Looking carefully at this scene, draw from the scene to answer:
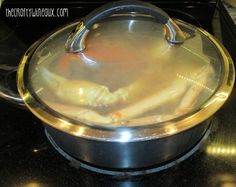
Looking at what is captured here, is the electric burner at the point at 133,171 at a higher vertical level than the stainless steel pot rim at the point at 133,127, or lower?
lower

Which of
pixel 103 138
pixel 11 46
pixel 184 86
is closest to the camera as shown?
pixel 103 138

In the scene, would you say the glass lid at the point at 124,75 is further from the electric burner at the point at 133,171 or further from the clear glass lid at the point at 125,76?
the electric burner at the point at 133,171

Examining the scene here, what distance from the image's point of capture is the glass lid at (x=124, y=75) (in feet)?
2.05

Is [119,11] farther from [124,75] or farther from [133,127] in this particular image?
[133,127]

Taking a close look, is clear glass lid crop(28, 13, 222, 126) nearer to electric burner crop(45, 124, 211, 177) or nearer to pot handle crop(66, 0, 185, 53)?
pot handle crop(66, 0, 185, 53)

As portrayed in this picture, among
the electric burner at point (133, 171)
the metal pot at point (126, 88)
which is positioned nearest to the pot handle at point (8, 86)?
the metal pot at point (126, 88)

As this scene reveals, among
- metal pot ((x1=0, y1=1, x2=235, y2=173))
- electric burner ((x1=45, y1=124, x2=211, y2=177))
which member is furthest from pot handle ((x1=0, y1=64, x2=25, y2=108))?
electric burner ((x1=45, y1=124, x2=211, y2=177))

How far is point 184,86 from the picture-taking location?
2.18 feet

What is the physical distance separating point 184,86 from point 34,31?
2.03 feet

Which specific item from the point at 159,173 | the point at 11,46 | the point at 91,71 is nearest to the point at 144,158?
the point at 159,173

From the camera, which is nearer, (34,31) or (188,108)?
(188,108)

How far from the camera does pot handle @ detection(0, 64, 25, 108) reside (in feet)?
2.22

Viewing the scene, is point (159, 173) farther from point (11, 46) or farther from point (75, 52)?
point (11, 46)

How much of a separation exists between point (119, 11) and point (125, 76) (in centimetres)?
13
